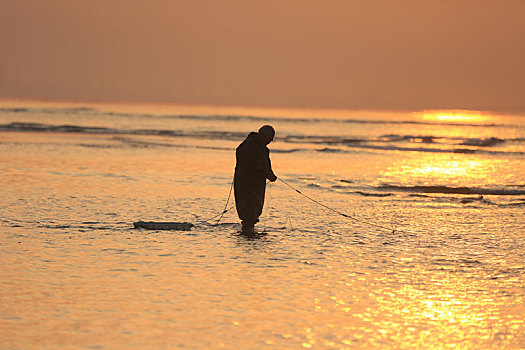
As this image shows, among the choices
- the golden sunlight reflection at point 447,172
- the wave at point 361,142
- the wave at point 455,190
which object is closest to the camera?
the wave at point 455,190

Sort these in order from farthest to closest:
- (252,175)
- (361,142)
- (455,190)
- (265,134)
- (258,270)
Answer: (361,142), (455,190), (252,175), (265,134), (258,270)

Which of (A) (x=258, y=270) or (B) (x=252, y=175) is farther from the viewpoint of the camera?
(B) (x=252, y=175)

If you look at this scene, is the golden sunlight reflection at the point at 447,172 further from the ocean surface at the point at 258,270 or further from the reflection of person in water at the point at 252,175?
the reflection of person in water at the point at 252,175

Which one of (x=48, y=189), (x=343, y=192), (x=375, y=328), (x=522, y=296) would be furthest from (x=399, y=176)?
(x=375, y=328)

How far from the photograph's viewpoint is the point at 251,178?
38.2 feet

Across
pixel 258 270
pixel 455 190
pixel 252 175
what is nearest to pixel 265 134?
pixel 252 175

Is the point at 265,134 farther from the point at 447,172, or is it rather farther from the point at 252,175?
the point at 447,172

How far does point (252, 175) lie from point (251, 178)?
0.16 ft

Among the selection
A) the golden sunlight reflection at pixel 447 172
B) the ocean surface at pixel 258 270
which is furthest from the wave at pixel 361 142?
the ocean surface at pixel 258 270

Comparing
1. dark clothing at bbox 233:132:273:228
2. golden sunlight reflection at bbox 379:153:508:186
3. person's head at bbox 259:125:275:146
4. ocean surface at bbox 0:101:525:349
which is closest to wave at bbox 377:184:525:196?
golden sunlight reflection at bbox 379:153:508:186

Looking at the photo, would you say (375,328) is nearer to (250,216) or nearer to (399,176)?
(250,216)

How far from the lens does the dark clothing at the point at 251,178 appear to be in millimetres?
11469

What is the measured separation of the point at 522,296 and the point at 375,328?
81.6 inches

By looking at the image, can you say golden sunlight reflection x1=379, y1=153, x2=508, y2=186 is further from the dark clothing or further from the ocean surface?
the dark clothing
